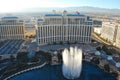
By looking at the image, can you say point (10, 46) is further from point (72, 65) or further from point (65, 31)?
point (72, 65)

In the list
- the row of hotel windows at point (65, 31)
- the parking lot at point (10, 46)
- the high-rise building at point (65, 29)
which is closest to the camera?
the parking lot at point (10, 46)

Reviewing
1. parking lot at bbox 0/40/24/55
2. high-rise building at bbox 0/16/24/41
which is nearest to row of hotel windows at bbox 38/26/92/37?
parking lot at bbox 0/40/24/55

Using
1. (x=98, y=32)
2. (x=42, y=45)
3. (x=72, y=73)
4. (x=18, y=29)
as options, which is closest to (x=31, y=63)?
(x=72, y=73)

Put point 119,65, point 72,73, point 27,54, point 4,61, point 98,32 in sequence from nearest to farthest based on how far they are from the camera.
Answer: point 72,73, point 119,65, point 4,61, point 27,54, point 98,32

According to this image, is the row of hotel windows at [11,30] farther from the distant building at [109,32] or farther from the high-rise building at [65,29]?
the distant building at [109,32]

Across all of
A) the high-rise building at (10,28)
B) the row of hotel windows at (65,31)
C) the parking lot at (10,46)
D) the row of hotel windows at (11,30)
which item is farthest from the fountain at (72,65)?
the high-rise building at (10,28)

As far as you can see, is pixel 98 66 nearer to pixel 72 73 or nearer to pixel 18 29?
pixel 72 73
